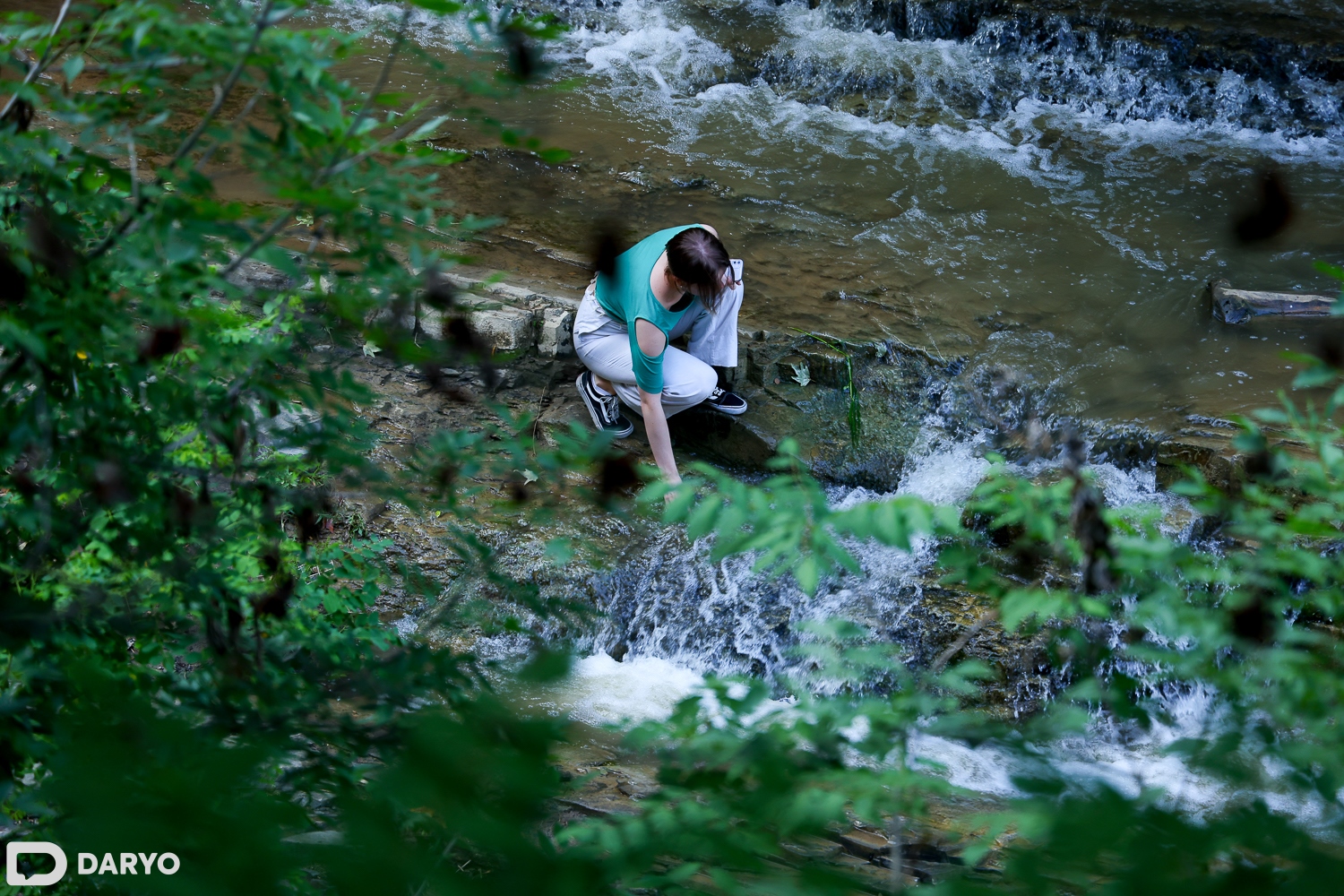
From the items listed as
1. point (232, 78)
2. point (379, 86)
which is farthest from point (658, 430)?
point (232, 78)

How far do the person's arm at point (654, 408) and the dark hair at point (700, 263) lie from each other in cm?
29

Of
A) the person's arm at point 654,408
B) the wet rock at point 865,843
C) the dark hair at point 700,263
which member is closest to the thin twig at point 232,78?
the wet rock at point 865,843

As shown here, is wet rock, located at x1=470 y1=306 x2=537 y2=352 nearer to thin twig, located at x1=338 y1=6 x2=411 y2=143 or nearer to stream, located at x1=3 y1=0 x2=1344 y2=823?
stream, located at x1=3 y1=0 x2=1344 y2=823

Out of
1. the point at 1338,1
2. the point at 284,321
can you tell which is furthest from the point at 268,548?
the point at 1338,1

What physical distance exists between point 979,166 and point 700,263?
15.6ft

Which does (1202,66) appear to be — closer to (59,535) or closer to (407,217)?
(407,217)

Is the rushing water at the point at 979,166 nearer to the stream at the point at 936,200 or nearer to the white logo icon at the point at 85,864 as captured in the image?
the stream at the point at 936,200

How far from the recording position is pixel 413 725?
1.20m

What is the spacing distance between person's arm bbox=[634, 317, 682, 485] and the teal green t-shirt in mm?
15

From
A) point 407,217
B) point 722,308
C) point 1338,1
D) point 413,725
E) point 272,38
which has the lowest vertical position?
point 722,308

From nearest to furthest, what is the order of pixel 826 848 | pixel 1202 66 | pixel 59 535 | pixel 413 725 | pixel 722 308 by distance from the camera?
pixel 413 725 → pixel 59 535 → pixel 826 848 → pixel 722 308 → pixel 1202 66

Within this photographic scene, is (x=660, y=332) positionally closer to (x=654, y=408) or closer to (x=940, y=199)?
(x=654, y=408)

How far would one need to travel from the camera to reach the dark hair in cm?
360

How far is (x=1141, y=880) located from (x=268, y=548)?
1.38 m
